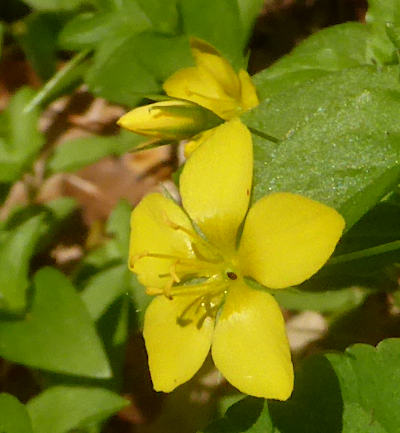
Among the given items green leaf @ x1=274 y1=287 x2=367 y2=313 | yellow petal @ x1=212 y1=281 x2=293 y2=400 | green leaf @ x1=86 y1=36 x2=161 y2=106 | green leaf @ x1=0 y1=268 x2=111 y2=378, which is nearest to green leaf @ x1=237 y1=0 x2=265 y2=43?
Answer: green leaf @ x1=86 y1=36 x2=161 y2=106

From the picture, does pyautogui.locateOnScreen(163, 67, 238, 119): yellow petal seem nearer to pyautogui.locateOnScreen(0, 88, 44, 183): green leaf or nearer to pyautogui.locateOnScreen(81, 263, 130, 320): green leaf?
pyautogui.locateOnScreen(81, 263, 130, 320): green leaf

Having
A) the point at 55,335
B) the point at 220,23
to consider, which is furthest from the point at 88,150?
Answer: the point at 55,335

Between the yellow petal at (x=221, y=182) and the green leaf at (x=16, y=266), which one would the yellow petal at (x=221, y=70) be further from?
the green leaf at (x=16, y=266)

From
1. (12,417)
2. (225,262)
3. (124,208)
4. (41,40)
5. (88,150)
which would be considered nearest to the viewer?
→ (225,262)

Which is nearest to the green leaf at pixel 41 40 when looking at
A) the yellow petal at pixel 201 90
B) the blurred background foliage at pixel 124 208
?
the blurred background foliage at pixel 124 208

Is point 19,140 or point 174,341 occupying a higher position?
point 174,341

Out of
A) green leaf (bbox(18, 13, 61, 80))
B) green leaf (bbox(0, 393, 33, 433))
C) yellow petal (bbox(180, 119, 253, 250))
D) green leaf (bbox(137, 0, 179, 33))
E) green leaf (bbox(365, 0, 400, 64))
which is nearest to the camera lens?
yellow petal (bbox(180, 119, 253, 250))

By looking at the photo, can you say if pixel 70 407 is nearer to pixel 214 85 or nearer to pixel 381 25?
pixel 214 85

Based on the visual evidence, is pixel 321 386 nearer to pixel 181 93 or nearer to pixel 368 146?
pixel 368 146
